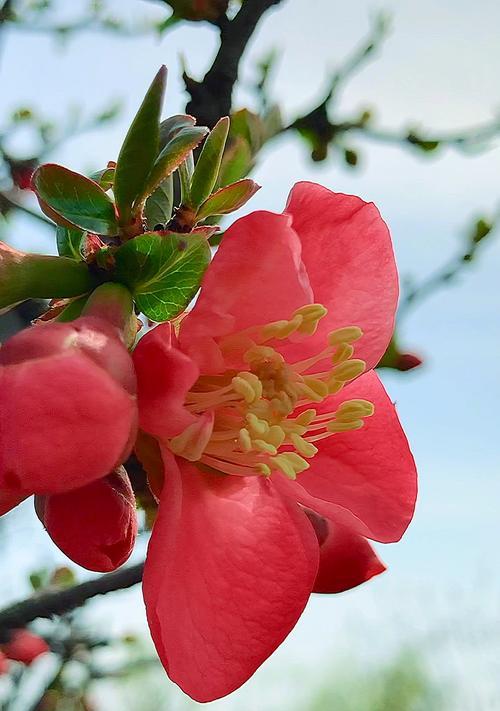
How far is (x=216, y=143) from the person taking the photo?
26.3 inches

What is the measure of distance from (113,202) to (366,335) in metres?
0.24

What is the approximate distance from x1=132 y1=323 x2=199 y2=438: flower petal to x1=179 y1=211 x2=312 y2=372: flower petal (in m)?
0.03

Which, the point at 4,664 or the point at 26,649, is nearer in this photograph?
the point at 26,649

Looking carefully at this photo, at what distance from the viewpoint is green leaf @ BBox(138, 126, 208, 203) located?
643mm

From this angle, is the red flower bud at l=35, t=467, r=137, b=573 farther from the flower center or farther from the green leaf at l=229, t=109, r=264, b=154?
the green leaf at l=229, t=109, r=264, b=154

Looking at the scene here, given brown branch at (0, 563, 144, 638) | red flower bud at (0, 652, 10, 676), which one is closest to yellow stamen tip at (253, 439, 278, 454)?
brown branch at (0, 563, 144, 638)

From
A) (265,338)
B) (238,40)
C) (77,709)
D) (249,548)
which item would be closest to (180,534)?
(249,548)

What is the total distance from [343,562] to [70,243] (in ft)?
1.14

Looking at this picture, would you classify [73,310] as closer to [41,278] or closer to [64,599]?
[41,278]

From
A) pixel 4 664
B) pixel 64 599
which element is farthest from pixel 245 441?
pixel 4 664

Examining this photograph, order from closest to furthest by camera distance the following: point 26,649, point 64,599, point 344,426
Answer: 1. point 344,426
2. point 64,599
3. point 26,649

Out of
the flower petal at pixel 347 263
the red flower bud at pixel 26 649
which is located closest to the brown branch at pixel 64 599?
the red flower bud at pixel 26 649

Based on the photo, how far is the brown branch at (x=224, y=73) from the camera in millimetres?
1061

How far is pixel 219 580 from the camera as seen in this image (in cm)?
65
